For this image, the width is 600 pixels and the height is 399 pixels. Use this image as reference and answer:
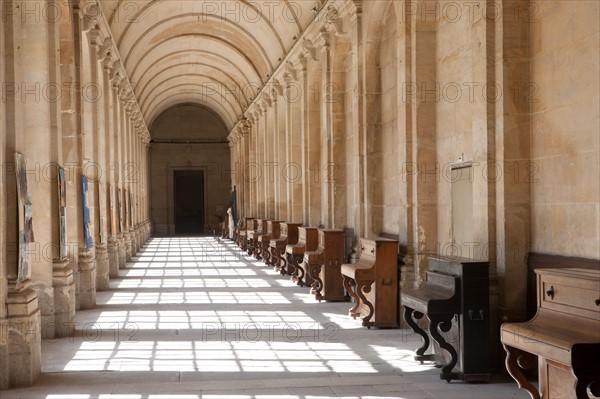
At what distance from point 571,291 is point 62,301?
695 centimetres

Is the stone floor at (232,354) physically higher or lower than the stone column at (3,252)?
lower

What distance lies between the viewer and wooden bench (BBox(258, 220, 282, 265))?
20875 mm

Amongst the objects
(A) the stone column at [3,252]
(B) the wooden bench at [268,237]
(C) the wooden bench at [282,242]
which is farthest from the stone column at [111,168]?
(A) the stone column at [3,252]

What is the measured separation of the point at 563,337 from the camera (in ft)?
17.1

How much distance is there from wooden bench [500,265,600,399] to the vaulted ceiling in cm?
1233

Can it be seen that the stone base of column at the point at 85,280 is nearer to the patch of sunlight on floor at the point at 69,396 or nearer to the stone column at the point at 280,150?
the patch of sunlight on floor at the point at 69,396

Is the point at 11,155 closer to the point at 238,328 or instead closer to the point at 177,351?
the point at 177,351

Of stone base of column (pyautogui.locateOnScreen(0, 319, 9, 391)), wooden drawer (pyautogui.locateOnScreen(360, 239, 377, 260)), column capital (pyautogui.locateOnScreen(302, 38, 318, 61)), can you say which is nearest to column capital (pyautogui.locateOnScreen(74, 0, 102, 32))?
column capital (pyautogui.locateOnScreen(302, 38, 318, 61))

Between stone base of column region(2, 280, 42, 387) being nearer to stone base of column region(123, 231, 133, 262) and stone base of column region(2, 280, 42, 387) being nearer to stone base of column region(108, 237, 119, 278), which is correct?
stone base of column region(108, 237, 119, 278)

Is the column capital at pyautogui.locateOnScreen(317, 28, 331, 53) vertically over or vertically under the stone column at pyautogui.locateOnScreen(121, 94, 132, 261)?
over

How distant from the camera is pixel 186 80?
3603 centimetres

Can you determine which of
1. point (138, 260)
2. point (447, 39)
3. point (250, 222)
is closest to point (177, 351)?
point (447, 39)

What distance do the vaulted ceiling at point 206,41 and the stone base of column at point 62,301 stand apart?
8.62m

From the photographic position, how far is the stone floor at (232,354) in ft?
23.3
